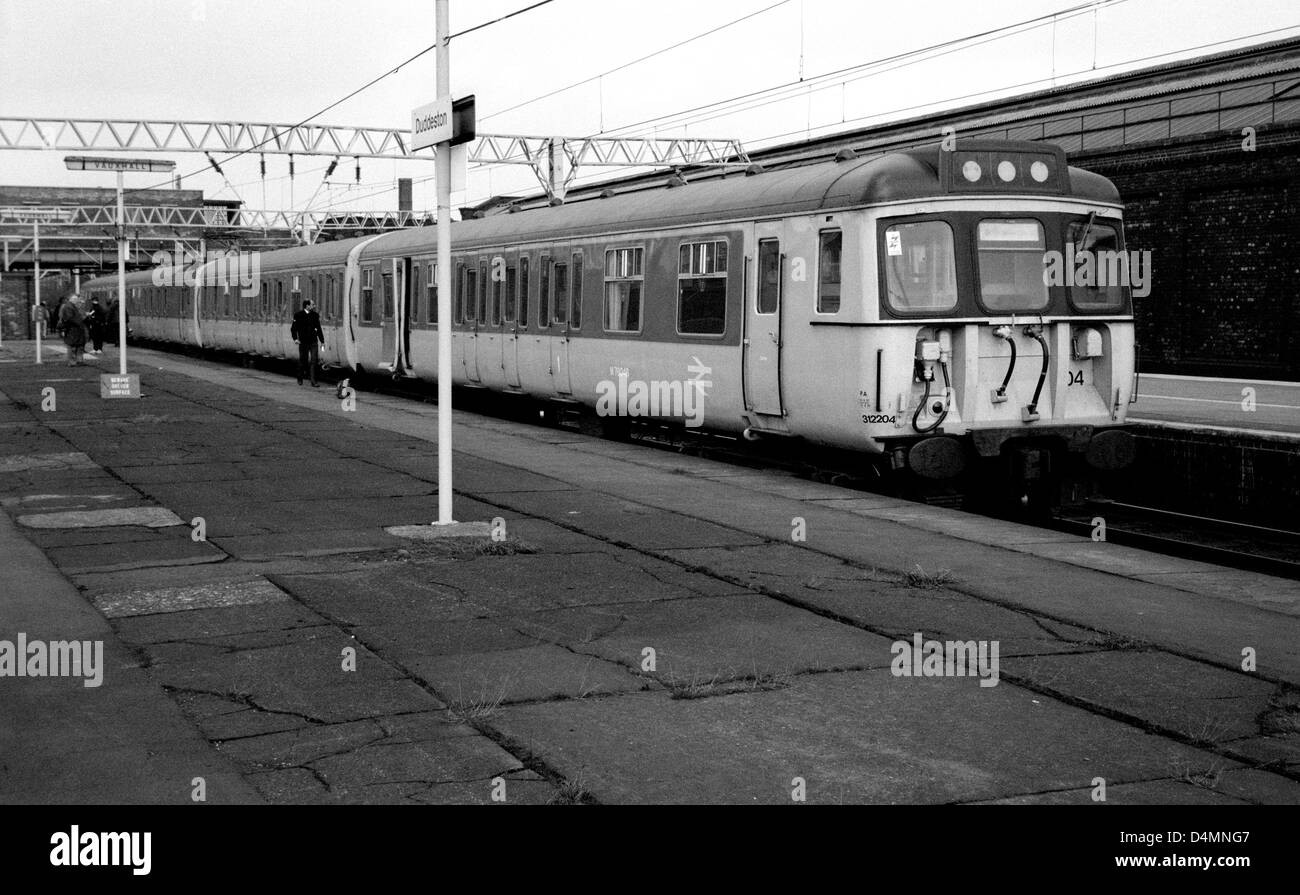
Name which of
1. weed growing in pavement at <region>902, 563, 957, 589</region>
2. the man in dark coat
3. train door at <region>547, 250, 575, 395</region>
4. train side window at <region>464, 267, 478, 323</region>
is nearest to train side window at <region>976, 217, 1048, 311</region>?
weed growing in pavement at <region>902, 563, 957, 589</region>

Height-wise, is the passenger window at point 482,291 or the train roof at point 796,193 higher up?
the train roof at point 796,193

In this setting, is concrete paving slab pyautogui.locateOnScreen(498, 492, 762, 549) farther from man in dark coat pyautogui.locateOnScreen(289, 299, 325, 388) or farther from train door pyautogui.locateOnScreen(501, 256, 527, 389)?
man in dark coat pyautogui.locateOnScreen(289, 299, 325, 388)

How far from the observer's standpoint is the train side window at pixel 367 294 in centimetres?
2847

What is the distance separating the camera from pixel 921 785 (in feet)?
17.8

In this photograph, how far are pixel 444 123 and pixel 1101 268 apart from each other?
21.3 ft

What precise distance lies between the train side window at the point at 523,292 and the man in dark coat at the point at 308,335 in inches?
347

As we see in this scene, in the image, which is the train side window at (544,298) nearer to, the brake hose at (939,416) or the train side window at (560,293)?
the train side window at (560,293)

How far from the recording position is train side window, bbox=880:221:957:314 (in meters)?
12.8

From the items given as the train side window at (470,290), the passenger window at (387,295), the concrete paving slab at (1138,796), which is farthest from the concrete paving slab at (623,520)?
the passenger window at (387,295)

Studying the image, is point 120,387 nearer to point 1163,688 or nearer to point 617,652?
point 617,652
